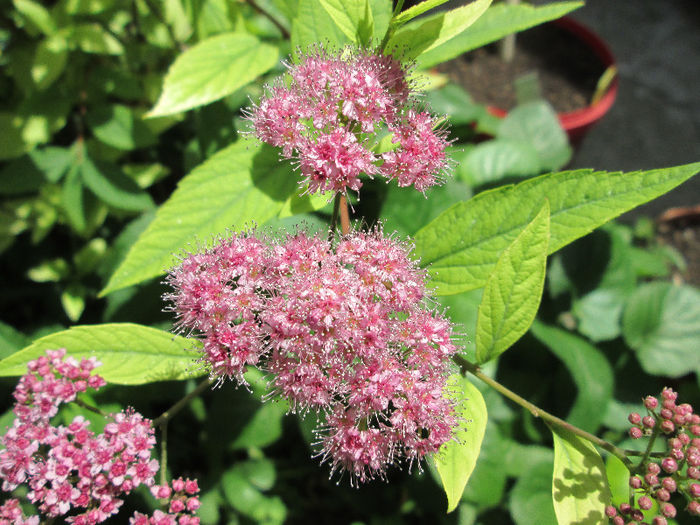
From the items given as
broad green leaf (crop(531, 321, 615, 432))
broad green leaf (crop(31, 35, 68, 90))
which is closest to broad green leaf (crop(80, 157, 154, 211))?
broad green leaf (crop(31, 35, 68, 90))

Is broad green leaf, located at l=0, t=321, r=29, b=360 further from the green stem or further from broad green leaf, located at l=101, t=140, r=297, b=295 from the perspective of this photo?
the green stem

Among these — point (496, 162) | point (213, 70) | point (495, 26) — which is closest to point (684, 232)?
point (496, 162)

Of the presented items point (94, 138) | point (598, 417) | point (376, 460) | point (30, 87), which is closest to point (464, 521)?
point (598, 417)

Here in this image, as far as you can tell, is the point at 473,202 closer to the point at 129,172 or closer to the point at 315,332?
the point at 315,332

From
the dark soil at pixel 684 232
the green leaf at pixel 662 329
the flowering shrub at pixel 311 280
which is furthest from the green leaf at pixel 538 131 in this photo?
the dark soil at pixel 684 232

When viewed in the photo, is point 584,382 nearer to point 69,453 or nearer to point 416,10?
point 416,10

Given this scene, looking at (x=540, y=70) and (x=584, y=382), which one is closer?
(x=584, y=382)
